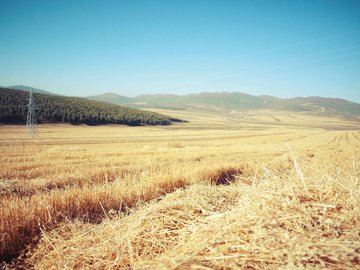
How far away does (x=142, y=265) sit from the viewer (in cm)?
245

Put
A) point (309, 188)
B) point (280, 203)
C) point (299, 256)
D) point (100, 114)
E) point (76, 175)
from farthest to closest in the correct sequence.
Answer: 1. point (100, 114)
2. point (76, 175)
3. point (309, 188)
4. point (280, 203)
5. point (299, 256)

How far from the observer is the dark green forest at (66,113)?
269 feet

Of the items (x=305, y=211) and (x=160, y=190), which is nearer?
(x=305, y=211)

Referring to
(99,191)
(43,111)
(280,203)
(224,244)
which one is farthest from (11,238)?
(43,111)

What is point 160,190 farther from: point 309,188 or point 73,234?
point 309,188

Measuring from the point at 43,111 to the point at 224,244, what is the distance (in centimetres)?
9851

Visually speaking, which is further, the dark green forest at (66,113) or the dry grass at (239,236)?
the dark green forest at (66,113)

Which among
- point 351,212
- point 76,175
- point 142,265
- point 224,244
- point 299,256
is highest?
point 351,212

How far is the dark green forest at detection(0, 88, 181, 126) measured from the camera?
8194cm

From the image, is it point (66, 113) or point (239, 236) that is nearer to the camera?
point (239, 236)

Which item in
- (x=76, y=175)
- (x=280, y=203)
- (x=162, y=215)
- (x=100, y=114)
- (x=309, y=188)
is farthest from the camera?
(x=100, y=114)

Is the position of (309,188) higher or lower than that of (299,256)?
higher

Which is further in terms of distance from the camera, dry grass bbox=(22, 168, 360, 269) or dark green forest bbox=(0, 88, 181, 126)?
dark green forest bbox=(0, 88, 181, 126)

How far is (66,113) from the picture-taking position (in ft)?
300
